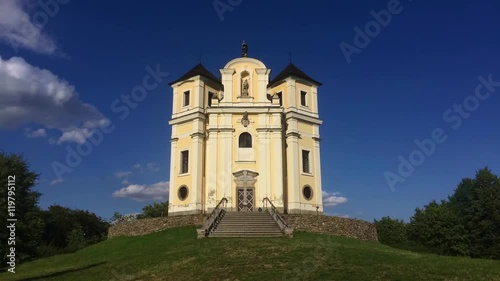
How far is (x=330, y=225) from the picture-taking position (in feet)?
97.0

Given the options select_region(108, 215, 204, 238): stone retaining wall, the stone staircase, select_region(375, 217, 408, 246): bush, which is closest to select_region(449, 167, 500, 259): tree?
select_region(375, 217, 408, 246): bush

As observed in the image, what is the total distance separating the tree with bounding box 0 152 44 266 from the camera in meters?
29.8

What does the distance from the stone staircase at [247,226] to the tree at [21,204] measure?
1434 centimetres

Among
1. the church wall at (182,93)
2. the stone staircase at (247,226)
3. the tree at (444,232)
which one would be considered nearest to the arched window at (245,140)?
the church wall at (182,93)

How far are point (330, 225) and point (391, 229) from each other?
110ft

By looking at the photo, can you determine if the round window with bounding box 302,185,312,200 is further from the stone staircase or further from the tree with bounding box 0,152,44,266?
the tree with bounding box 0,152,44,266

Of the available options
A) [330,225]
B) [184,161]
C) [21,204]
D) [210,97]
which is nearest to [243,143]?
[184,161]

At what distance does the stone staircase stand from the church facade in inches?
215

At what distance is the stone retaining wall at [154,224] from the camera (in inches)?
1193

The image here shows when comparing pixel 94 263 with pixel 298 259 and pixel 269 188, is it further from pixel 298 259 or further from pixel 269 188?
pixel 269 188

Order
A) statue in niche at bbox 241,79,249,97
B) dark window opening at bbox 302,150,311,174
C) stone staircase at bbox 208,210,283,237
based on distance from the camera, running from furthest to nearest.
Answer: statue in niche at bbox 241,79,249,97, dark window opening at bbox 302,150,311,174, stone staircase at bbox 208,210,283,237

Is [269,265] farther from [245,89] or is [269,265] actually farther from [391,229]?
[391,229]

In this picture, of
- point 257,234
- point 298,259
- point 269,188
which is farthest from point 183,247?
point 269,188

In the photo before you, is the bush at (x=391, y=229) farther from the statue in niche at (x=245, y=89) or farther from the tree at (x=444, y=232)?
the statue in niche at (x=245, y=89)
